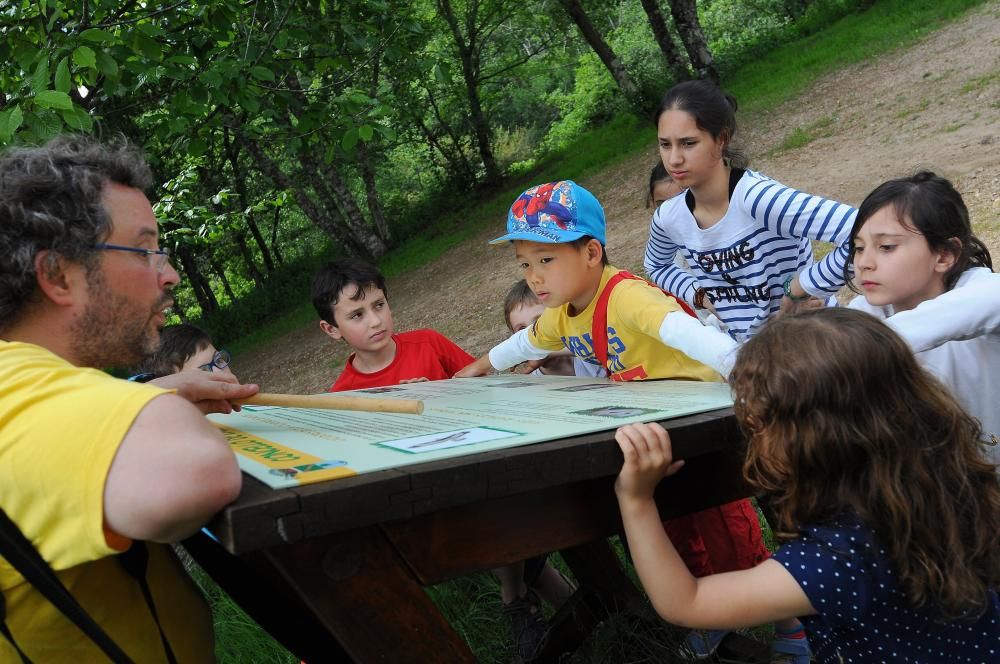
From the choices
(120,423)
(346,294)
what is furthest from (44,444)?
(346,294)

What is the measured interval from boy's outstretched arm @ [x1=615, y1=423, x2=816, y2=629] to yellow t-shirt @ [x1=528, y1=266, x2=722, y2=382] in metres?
0.92

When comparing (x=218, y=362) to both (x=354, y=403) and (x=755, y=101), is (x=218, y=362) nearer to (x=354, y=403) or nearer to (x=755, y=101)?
(x=354, y=403)

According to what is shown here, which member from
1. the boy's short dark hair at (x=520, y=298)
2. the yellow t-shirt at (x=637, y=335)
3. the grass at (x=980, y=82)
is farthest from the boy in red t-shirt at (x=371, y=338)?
the grass at (x=980, y=82)

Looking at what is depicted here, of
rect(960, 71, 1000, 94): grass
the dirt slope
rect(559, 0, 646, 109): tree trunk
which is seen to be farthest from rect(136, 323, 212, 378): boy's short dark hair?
rect(559, 0, 646, 109): tree trunk

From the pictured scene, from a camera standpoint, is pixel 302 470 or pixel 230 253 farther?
pixel 230 253

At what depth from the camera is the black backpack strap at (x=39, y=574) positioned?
4.14 feet

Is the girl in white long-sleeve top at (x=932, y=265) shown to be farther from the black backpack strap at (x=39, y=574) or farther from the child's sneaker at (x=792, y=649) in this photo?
the black backpack strap at (x=39, y=574)

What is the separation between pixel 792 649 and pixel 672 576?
1.20 m

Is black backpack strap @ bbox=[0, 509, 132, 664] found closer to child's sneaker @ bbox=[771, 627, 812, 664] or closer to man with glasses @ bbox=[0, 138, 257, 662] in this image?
man with glasses @ bbox=[0, 138, 257, 662]

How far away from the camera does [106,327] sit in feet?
5.78

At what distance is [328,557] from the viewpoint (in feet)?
4.27

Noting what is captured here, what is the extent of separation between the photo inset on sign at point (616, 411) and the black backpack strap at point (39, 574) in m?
0.91

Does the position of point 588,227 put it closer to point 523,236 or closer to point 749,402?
point 523,236

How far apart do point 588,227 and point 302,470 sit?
1.69 metres
